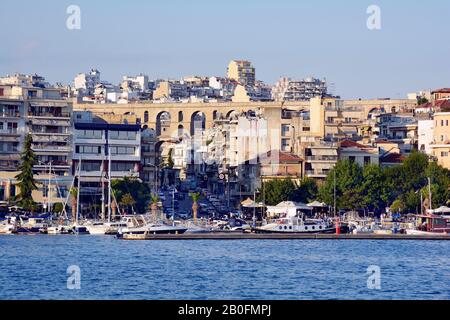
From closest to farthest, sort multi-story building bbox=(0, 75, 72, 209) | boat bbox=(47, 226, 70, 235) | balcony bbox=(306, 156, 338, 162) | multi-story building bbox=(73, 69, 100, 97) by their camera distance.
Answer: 1. boat bbox=(47, 226, 70, 235)
2. multi-story building bbox=(0, 75, 72, 209)
3. balcony bbox=(306, 156, 338, 162)
4. multi-story building bbox=(73, 69, 100, 97)

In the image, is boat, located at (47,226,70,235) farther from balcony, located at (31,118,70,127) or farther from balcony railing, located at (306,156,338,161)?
balcony railing, located at (306,156,338,161)

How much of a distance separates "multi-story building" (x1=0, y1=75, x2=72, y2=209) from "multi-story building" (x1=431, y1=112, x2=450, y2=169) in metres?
23.1

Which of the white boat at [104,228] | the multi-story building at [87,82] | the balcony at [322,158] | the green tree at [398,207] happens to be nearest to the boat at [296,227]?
the white boat at [104,228]

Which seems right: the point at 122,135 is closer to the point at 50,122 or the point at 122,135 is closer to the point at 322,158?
the point at 50,122

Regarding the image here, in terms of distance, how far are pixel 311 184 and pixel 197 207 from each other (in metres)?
7.54

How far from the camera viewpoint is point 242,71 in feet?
624

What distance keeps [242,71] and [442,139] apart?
95.2 metres

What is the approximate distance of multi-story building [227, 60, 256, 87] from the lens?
617 ft

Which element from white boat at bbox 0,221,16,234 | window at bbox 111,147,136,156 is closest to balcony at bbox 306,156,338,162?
window at bbox 111,147,136,156

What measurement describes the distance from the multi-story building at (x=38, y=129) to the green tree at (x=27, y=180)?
362 cm

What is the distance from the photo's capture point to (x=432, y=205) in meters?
86.1

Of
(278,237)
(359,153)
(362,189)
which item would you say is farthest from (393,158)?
(278,237)
